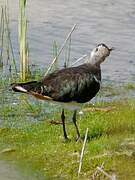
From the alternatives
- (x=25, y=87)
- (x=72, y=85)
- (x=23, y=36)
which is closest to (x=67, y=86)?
(x=72, y=85)

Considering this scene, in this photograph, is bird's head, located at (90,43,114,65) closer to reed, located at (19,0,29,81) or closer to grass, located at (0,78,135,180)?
grass, located at (0,78,135,180)

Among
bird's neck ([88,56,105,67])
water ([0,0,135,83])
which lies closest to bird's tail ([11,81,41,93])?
bird's neck ([88,56,105,67])

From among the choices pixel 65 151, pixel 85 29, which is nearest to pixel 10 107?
pixel 65 151

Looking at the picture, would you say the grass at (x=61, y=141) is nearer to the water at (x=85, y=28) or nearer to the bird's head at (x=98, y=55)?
the bird's head at (x=98, y=55)

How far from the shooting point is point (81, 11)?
62.4 ft

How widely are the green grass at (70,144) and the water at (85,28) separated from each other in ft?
11.7

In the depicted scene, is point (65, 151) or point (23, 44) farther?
point (23, 44)

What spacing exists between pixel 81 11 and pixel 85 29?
1612mm

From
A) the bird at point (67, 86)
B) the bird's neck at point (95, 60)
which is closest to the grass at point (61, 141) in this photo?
the bird at point (67, 86)

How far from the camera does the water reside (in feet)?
49.4

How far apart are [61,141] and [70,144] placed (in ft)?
0.70

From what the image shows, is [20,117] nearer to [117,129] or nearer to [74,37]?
[117,129]

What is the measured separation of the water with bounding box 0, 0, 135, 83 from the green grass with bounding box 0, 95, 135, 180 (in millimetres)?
3551

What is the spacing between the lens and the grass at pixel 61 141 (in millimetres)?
8414
